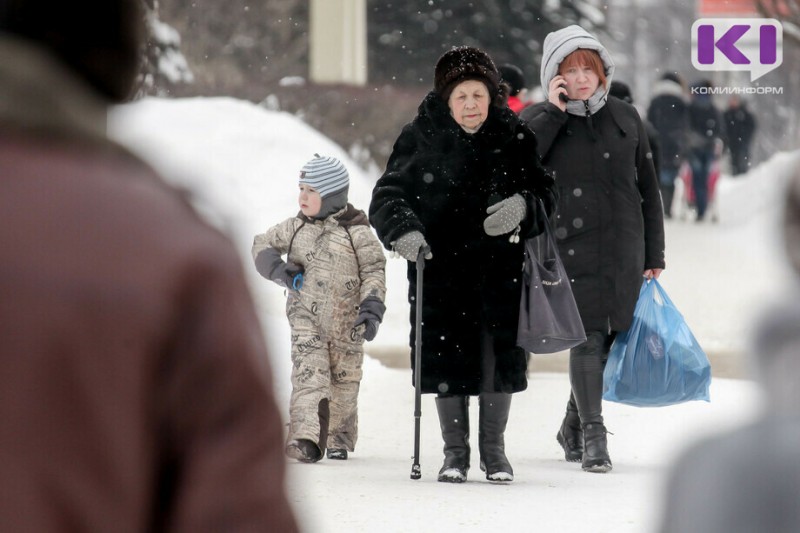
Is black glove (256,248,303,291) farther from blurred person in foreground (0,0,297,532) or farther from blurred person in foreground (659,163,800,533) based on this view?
blurred person in foreground (659,163,800,533)

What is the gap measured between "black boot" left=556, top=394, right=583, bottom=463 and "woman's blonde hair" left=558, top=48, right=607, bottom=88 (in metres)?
1.35

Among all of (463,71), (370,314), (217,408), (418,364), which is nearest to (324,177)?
(370,314)

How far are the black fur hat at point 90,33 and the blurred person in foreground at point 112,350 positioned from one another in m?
0.03

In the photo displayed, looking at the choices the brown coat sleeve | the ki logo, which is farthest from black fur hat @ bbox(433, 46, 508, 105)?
the ki logo

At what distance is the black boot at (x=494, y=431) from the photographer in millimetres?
7027

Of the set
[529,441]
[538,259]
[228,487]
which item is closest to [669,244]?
[529,441]

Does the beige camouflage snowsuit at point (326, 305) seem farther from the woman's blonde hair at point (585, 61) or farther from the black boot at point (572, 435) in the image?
the woman's blonde hair at point (585, 61)

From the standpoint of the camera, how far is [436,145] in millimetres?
6961

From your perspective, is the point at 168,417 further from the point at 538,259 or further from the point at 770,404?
the point at 538,259

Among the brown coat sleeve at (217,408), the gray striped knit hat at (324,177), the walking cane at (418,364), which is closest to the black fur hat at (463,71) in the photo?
the walking cane at (418,364)

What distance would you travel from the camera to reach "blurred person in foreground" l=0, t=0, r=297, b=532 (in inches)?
57.2

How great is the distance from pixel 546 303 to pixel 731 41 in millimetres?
11401

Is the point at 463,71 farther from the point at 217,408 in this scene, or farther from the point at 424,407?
the point at 217,408

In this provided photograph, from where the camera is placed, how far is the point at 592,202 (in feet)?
24.5
